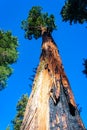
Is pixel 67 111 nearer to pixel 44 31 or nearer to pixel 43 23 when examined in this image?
pixel 44 31

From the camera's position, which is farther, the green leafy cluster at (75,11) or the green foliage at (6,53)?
the green foliage at (6,53)

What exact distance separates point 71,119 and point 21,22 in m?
10.6

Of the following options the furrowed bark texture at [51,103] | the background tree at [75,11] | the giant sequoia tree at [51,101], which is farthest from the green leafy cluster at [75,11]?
the furrowed bark texture at [51,103]

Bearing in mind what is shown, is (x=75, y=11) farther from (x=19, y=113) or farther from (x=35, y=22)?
(x=19, y=113)

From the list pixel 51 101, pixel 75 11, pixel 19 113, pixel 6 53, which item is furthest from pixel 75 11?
pixel 19 113

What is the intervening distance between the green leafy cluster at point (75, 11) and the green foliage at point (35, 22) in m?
1.10

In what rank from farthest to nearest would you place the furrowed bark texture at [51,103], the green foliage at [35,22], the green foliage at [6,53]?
the green foliage at [6,53], the green foliage at [35,22], the furrowed bark texture at [51,103]

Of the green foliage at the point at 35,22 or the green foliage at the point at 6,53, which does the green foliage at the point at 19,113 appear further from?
the green foliage at the point at 35,22

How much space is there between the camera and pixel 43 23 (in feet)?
51.9

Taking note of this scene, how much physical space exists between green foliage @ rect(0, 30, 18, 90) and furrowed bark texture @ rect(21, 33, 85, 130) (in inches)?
434

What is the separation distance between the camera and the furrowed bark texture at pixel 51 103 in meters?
6.77

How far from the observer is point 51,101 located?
7.46 metres

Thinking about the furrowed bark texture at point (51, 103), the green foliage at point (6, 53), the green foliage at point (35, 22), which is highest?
the green foliage at point (6, 53)

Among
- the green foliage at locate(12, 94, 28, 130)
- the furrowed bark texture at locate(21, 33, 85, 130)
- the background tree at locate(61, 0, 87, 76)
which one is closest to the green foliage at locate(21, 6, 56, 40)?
the background tree at locate(61, 0, 87, 76)
